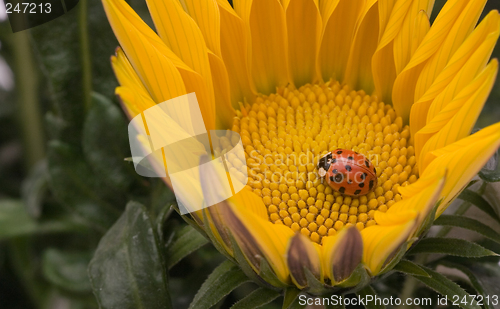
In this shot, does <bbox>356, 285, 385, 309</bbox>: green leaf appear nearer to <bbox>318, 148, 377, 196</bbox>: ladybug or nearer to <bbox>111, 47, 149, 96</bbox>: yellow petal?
<bbox>318, 148, 377, 196</bbox>: ladybug

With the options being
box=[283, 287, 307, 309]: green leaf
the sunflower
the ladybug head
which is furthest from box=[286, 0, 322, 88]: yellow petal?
box=[283, 287, 307, 309]: green leaf

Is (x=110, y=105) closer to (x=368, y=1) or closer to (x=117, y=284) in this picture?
(x=117, y=284)

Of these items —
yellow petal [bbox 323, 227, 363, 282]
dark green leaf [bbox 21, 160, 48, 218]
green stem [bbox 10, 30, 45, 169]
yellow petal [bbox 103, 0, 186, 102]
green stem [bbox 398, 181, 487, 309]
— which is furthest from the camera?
green stem [bbox 10, 30, 45, 169]

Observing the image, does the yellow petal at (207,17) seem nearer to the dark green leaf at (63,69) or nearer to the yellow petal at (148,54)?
the yellow petal at (148,54)

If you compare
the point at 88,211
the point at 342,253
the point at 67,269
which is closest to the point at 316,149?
the point at 342,253

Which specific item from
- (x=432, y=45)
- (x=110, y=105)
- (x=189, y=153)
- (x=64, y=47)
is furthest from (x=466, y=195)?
(x=64, y=47)
